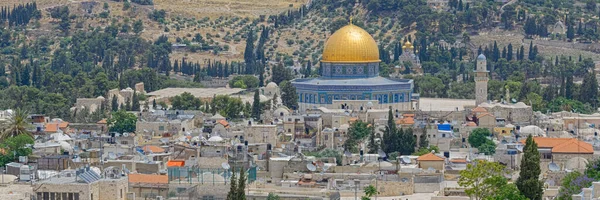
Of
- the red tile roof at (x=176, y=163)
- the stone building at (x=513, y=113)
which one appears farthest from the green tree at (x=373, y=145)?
the stone building at (x=513, y=113)

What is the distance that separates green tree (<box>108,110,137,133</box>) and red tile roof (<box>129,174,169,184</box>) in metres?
17.4

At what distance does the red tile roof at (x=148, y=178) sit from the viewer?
4862cm

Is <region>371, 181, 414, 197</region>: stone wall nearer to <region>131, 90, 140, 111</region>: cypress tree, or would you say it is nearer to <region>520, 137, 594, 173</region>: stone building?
<region>520, 137, 594, 173</region>: stone building

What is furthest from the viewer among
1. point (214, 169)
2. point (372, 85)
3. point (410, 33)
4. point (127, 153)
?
point (410, 33)

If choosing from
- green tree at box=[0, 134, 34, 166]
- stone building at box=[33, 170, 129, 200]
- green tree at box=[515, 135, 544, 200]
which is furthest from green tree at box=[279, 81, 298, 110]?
green tree at box=[515, 135, 544, 200]

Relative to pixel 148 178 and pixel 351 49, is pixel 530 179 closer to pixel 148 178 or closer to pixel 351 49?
pixel 148 178

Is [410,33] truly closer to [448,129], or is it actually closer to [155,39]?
[155,39]

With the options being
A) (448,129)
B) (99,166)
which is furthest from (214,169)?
(448,129)

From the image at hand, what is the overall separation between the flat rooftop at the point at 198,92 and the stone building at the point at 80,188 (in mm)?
36739

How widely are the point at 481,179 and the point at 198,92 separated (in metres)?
38.6

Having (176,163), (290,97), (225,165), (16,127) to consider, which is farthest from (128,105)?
(225,165)

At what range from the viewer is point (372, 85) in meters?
75.3

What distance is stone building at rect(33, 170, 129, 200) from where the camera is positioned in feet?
147

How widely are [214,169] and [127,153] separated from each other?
22.3ft
